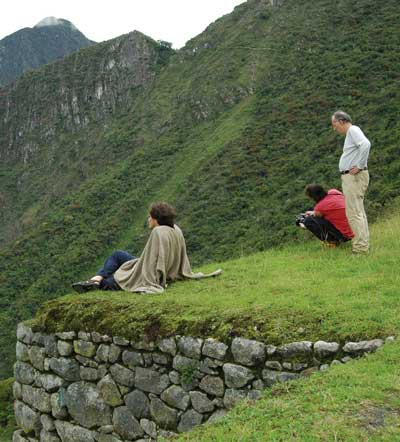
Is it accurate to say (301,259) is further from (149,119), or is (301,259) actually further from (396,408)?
(149,119)

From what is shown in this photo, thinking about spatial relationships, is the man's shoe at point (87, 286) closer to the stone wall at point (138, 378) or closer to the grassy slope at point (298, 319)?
the grassy slope at point (298, 319)

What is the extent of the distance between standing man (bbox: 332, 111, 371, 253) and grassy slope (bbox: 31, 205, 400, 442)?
47 centimetres

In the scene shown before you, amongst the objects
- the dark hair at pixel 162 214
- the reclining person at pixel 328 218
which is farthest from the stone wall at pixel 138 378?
the reclining person at pixel 328 218

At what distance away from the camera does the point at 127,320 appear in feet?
21.3

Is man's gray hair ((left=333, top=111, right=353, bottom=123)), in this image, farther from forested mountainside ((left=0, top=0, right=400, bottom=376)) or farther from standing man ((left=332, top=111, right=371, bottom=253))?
forested mountainside ((left=0, top=0, right=400, bottom=376))

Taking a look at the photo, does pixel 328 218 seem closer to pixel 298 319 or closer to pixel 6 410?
pixel 298 319

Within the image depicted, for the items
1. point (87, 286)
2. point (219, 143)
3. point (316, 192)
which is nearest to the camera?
point (87, 286)

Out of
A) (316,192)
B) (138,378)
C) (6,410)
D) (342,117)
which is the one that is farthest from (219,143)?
(138,378)

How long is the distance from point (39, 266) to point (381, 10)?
4537 centimetres

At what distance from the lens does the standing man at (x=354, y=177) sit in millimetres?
7941

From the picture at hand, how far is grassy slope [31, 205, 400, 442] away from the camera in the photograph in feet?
11.4

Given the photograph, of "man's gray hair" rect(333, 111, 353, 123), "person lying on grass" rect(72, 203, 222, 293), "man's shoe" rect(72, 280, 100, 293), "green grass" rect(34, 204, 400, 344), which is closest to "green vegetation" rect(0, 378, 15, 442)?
"man's shoe" rect(72, 280, 100, 293)

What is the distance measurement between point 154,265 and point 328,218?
332cm

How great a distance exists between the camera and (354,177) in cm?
805
